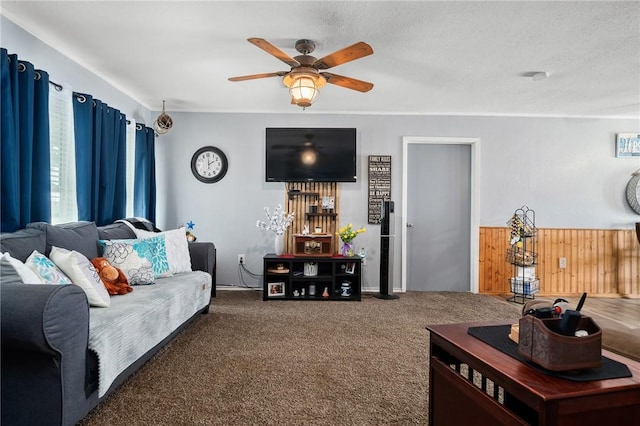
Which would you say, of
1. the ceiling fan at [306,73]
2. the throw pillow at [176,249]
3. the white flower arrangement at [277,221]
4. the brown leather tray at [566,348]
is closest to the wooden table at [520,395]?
the brown leather tray at [566,348]

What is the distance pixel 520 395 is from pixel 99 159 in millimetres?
3650

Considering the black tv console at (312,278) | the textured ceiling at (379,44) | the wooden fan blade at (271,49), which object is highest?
the textured ceiling at (379,44)

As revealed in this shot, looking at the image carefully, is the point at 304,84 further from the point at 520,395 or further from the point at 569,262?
the point at 569,262

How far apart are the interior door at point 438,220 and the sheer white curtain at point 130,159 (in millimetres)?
3449

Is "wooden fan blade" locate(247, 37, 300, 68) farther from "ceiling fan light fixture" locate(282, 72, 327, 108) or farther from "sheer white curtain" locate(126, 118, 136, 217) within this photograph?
"sheer white curtain" locate(126, 118, 136, 217)

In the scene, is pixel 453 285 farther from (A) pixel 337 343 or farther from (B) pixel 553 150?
(A) pixel 337 343

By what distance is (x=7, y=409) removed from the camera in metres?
1.43

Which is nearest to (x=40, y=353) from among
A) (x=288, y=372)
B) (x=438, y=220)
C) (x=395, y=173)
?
(x=288, y=372)

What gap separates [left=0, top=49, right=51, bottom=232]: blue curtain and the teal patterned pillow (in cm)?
50

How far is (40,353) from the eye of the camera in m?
1.39

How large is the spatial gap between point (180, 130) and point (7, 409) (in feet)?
12.2

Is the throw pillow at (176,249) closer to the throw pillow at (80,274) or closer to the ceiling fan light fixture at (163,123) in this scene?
the throw pillow at (80,274)

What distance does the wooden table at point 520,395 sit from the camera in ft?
3.08

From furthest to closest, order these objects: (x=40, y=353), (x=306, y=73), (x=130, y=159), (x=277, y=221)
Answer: (x=277, y=221) < (x=130, y=159) < (x=306, y=73) < (x=40, y=353)
